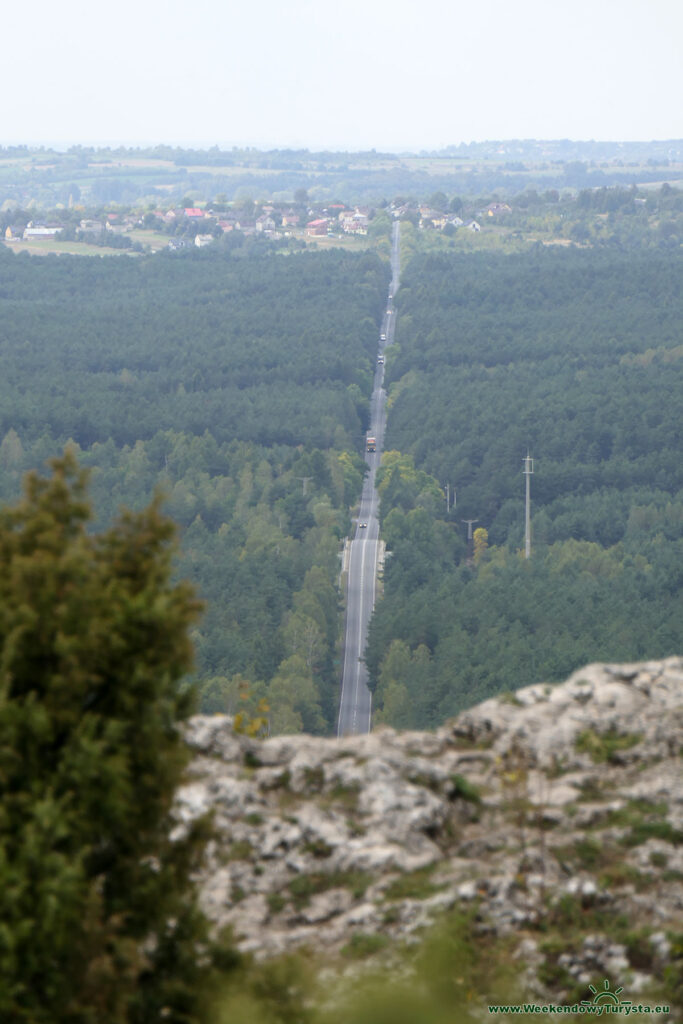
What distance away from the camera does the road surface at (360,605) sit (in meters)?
60.2

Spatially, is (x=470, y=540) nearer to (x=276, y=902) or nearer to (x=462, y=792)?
(x=462, y=792)

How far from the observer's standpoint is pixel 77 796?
10.8m

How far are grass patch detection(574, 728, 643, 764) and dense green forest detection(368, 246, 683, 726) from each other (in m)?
33.4

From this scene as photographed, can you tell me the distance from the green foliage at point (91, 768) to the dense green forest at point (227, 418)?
1002 inches

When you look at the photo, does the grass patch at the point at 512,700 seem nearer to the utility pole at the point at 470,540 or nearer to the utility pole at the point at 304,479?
the utility pole at the point at 470,540

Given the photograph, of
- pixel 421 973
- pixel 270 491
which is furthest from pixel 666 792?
pixel 270 491

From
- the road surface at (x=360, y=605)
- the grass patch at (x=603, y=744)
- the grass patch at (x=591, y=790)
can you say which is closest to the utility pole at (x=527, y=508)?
the road surface at (x=360, y=605)

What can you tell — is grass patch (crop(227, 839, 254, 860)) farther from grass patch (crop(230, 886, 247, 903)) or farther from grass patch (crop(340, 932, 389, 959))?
grass patch (crop(340, 932, 389, 959))

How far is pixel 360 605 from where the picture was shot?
75062 mm

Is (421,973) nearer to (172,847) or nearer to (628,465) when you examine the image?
(172,847)

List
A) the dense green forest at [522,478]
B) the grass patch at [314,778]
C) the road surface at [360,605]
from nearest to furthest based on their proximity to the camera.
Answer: the grass patch at [314,778]
the dense green forest at [522,478]
the road surface at [360,605]

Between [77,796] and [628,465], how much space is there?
289 feet

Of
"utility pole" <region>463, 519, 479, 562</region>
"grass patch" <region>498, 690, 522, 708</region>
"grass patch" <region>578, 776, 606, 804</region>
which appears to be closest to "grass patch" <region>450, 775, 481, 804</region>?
"grass patch" <region>578, 776, 606, 804</region>

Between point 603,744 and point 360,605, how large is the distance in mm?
57579
